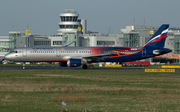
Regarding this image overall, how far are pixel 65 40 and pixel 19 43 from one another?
22.7m

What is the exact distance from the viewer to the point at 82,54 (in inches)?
2566

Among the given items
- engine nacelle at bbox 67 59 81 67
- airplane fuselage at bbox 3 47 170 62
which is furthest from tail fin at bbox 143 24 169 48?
engine nacelle at bbox 67 59 81 67

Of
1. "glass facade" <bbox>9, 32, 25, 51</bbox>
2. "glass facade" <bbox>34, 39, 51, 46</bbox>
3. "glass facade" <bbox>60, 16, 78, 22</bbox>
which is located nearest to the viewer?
"glass facade" <bbox>34, 39, 51, 46</bbox>

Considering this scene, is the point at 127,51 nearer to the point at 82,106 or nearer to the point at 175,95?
the point at 175,95

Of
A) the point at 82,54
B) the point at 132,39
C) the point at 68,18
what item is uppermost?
the point at 68,18

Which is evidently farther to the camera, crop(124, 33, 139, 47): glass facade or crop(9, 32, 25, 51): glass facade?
crop(9, 32, 25, 51): glass facade

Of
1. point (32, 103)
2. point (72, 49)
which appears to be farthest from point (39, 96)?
point (72, 49)

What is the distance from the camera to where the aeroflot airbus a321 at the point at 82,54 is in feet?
209

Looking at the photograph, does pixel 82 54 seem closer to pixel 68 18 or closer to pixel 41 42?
pixel 41 42

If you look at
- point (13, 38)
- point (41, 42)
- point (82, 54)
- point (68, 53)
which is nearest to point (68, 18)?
point (41, 42)

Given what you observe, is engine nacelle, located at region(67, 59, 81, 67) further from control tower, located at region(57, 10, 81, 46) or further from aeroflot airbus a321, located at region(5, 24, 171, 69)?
control tower, located at region(57, 10, 81, 46)

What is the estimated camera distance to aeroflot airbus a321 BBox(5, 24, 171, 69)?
2507 inches

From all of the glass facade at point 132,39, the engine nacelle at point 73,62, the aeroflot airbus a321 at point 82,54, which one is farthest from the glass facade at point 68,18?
the engine nacelle at point 73,62

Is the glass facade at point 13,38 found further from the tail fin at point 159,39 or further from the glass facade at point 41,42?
the tail fin at point 159,39
